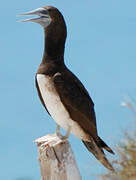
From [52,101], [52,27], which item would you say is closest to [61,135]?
[52,101]

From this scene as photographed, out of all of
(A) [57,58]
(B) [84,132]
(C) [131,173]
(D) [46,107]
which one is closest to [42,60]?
(A) [57,58]

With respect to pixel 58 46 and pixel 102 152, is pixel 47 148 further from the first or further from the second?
pixel 58 46

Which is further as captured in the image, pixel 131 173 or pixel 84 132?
pixel 84 132

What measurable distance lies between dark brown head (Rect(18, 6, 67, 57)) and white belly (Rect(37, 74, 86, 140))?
0.51m

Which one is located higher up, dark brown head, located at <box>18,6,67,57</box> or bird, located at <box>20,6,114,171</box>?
dark brown head, located at <box>18,6,67,57</box>

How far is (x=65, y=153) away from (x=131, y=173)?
2.41m

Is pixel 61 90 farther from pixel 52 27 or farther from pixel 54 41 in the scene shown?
pixel 52 27

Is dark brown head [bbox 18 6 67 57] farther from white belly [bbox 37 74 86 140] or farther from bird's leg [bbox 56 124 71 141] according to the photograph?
bird's leg [bbox 56 124 71 141]

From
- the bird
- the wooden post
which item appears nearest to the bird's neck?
the bird

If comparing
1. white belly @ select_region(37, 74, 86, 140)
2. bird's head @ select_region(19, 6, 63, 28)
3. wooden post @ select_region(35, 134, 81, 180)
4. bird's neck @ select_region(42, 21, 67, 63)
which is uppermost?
bird's head @ select_region(19, 6, 63, 28)

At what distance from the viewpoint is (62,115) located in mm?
7129

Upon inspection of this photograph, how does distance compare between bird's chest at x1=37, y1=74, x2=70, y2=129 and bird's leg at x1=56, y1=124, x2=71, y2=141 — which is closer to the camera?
bird's chest at x1=37, y1=74, x2=70, y2=129

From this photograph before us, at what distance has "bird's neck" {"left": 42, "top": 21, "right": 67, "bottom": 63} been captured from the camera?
723cm

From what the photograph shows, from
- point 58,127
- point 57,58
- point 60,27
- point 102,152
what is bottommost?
point 102,152
